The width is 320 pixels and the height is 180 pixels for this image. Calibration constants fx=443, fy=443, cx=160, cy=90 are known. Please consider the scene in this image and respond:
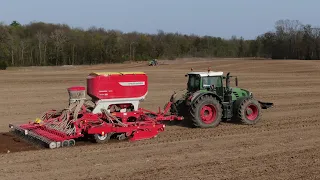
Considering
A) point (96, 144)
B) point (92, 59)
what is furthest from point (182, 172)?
point (92, 59)

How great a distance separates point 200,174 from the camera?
780 centimetres

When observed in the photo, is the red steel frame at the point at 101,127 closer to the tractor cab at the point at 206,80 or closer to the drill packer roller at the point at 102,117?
the drill packer roller at the point at 102,117

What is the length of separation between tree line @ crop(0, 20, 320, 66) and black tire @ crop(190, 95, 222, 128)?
5408 cm

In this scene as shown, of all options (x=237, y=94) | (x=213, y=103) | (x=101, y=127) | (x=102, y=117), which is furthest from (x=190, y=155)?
(x=237, y=94)

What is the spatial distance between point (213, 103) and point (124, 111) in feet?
8.82

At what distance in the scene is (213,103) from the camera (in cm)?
1253

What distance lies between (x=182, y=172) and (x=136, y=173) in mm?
824

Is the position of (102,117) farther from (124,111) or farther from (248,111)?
(248,111)

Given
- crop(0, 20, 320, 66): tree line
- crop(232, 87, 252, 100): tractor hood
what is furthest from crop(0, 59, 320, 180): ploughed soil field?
crop(0, 20, 320, 66): tree line

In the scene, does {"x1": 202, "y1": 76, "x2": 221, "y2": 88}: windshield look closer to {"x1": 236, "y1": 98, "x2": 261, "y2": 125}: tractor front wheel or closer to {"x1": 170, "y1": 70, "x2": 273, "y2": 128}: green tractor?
{"x1": 170, "y1": 70, "x2": 273, "y2": 128}: green tractor

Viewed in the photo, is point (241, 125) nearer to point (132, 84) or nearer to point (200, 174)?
point (132, 84)

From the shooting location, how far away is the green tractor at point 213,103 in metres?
12.5

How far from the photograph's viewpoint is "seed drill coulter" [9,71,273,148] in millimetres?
10484

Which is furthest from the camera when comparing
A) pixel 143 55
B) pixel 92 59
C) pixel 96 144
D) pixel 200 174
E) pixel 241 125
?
pixel 143 55
